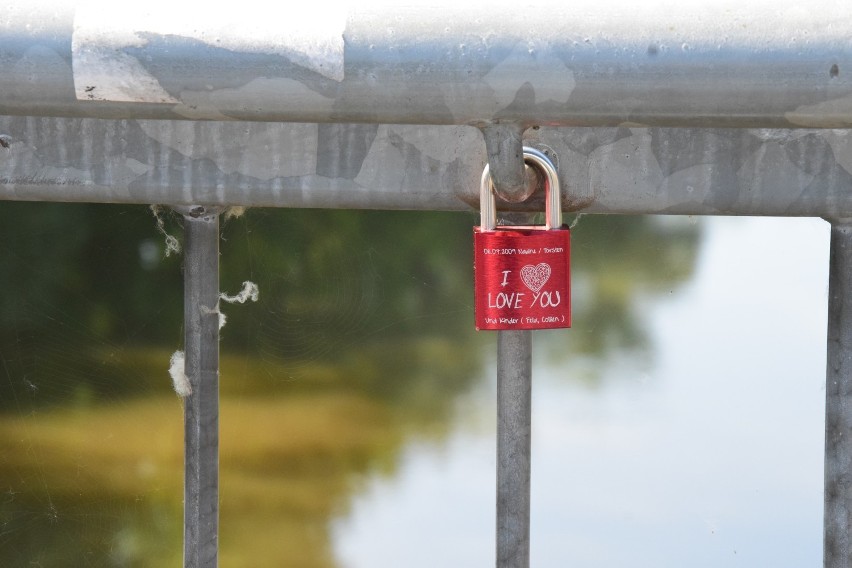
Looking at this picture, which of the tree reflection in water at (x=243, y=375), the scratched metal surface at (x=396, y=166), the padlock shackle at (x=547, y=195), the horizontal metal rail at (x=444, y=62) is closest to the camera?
the horizontal metal rail at (x=444, y=62)

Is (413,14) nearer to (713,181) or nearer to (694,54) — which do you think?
(694,54)

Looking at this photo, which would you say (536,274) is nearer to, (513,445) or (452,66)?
(513,445)

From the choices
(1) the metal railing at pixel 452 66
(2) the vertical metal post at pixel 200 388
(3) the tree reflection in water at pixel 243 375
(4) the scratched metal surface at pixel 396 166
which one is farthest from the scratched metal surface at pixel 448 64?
(3) the tree reflection in water at pixel 243 375

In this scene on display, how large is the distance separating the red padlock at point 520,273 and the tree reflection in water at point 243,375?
86 cm

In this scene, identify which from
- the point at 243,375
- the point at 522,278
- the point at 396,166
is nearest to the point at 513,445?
the point at 522,278

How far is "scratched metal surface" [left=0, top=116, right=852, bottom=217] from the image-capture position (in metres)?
1.56

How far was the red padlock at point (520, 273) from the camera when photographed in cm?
138

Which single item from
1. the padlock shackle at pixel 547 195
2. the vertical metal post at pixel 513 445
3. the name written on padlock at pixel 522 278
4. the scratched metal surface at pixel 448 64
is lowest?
the vertical metal post at pixel 513 445

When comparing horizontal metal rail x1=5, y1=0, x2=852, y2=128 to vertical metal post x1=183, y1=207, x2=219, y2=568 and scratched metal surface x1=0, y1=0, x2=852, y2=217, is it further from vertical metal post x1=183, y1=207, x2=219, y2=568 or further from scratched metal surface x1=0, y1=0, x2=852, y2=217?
vertical metal post x1=183, y1=207, x2=219, y2=568

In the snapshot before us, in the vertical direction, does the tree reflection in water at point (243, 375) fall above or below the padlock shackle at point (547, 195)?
below

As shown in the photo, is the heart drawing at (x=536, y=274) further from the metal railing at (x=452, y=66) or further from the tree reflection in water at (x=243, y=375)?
the tree reflection in water at (x=243, y=375)

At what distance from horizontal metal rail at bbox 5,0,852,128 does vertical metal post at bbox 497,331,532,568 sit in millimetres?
702

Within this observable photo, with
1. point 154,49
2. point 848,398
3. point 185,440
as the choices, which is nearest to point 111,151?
point 185,440

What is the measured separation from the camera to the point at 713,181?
62.0 inches
